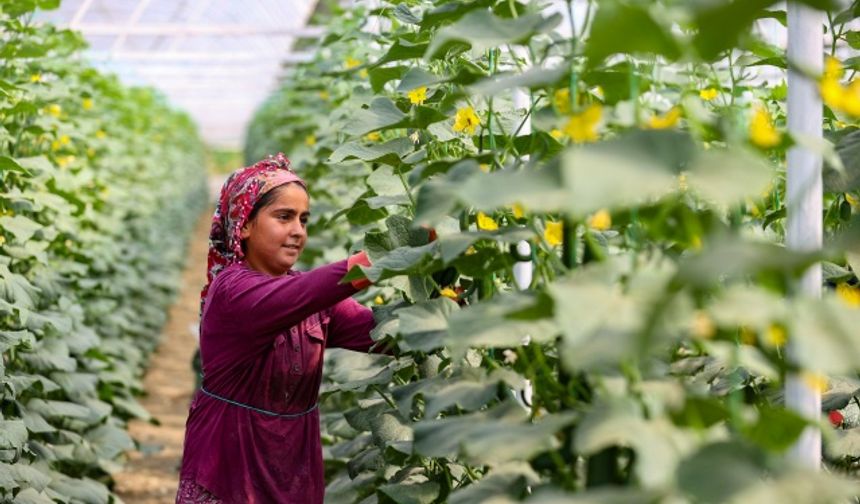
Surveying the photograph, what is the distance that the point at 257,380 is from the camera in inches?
115

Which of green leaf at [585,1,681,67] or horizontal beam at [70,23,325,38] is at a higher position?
horizontal beam at [70,23,325,38]

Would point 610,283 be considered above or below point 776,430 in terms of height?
above

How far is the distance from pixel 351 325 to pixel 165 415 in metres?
4.33

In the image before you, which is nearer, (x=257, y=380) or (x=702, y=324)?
(x=702, y=324)

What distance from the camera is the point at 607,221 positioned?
1.55 meters

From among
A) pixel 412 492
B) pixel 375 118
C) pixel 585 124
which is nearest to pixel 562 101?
pixel 585 124

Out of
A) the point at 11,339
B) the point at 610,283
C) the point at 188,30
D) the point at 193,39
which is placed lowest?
the point at 11,339

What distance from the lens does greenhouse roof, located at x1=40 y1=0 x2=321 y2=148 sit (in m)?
13.0

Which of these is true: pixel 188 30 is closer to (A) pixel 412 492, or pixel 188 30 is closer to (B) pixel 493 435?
(A) pixel 412 492

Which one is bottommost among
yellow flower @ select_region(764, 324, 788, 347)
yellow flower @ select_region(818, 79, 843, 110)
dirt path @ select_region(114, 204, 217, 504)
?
dirt path @ select_region(114, 204, 217, 504)

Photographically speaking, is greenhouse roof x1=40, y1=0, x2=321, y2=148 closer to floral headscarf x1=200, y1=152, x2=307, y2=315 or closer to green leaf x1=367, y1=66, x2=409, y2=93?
floral headscarf x1=200, y1=152, x2=307, y2=315

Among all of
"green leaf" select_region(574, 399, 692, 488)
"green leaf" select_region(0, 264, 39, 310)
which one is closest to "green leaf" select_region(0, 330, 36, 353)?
"green leaf" select_region(0, 264, 39, 310)

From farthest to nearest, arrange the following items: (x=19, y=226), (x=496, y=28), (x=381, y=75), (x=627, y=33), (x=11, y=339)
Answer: (x=19, y=226) < (x=11, y=339) < (x=381, y=75) < (x=496, y=28) < (x=627, y=33)

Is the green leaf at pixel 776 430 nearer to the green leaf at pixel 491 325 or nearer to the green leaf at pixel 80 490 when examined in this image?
the green leaf at pixel 491 325
